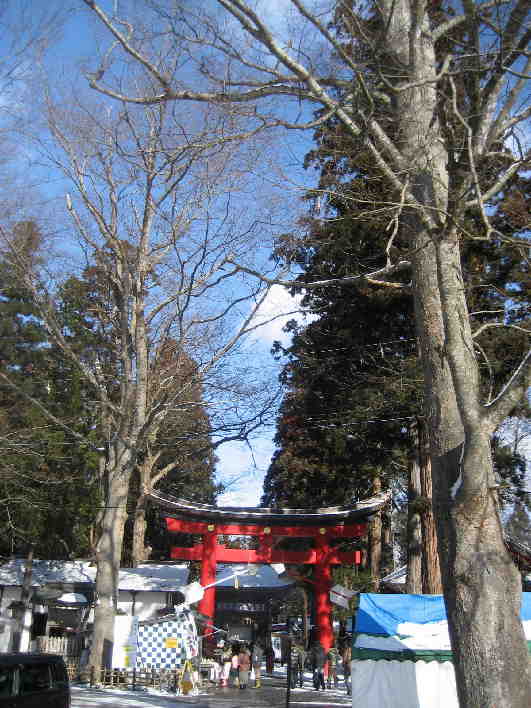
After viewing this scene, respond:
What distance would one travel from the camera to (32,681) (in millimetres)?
7496

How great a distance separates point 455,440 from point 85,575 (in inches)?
810

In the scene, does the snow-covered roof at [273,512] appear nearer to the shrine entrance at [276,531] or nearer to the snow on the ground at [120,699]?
the shrine entrance at [276,531]

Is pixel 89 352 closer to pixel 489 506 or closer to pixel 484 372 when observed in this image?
pixel 484 372

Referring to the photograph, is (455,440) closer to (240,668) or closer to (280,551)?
(240,668)

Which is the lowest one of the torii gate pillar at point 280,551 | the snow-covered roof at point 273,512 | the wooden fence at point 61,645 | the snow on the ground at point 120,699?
the snow on the ground at point 120,699

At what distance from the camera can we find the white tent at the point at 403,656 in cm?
897

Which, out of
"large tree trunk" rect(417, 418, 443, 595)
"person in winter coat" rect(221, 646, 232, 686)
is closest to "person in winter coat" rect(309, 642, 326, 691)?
"person in winter coat" rect(221, 646, 232, 686)

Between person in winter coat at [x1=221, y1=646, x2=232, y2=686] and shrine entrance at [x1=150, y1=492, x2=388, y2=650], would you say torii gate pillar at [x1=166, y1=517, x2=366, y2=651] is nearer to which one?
shrine entrance at [x1=150, y1=492, x2=388, y2=650]

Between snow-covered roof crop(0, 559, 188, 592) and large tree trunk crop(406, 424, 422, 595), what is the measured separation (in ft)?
29.1

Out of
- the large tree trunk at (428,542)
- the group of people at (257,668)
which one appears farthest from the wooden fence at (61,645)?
the large tree trunk at (428,542)

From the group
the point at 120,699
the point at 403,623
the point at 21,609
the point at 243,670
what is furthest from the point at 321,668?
the point at 21,609

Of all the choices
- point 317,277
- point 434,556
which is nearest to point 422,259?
point 317,277

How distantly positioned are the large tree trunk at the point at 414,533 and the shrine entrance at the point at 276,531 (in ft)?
17.4

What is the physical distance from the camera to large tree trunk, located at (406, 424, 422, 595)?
14.8 metres
